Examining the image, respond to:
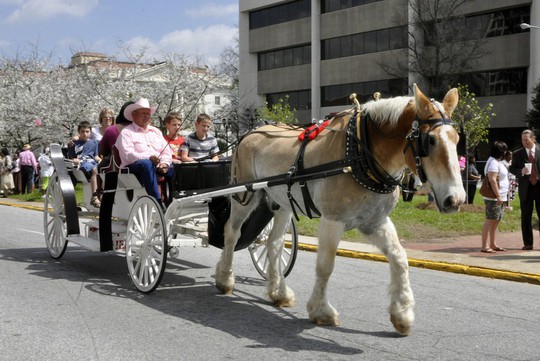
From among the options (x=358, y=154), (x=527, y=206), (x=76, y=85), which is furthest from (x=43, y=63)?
(x=358, y=154)

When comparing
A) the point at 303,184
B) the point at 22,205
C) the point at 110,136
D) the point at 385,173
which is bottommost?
the point at 22,205

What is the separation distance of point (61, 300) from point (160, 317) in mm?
1311

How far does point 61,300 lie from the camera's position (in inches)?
268

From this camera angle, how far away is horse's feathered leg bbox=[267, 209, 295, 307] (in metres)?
6.68

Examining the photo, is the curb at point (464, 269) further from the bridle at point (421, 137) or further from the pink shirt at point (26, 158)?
the pink shirt at point (26, 158)

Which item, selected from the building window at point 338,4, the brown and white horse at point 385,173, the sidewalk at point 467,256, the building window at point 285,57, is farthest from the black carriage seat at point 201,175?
the building window at point 285,57

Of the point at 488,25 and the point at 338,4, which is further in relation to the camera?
the point at 338,4

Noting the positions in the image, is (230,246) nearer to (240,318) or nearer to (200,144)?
(240,318)

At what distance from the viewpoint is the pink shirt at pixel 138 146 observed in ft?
26.2

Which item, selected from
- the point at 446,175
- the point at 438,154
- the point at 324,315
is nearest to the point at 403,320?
the point at 324,315

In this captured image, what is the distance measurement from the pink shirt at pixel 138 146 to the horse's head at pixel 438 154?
393 centimetres

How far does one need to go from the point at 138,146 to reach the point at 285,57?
167ft

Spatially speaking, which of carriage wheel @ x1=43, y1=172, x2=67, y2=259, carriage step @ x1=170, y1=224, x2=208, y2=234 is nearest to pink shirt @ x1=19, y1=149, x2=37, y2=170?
carriage wheel @ x1=43, y1=172, x2=67, y2=259

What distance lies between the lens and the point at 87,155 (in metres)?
10.3
